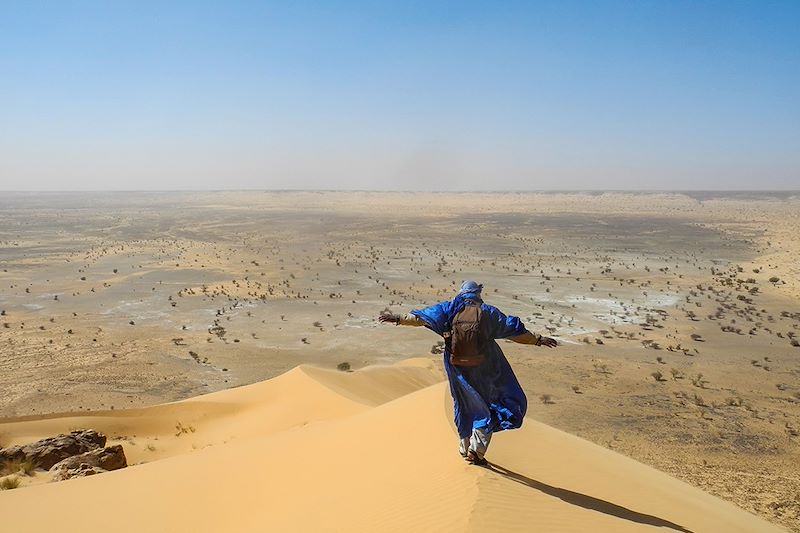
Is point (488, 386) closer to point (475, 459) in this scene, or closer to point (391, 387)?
point (475, 459)

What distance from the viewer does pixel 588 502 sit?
16.6ft

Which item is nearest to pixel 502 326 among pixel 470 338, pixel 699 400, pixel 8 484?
pixel 470 338

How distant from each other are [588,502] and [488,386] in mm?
1375

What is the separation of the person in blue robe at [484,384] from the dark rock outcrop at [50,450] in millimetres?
7328

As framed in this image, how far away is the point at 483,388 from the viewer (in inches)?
209

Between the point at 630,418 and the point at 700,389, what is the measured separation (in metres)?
3.96

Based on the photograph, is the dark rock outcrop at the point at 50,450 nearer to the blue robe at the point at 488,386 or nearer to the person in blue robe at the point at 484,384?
the person in blue robe at the point at 484,384

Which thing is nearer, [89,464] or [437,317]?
[437,317]

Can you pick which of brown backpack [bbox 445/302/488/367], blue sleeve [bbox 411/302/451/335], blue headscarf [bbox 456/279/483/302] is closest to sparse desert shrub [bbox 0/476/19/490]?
blue sleeve [bbox 411/302/451/335]

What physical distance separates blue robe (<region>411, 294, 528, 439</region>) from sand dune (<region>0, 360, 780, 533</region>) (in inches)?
18.1

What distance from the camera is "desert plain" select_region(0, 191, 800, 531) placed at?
544 centimetres

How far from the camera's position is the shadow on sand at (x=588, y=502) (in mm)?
4875

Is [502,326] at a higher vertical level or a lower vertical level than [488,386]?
higher

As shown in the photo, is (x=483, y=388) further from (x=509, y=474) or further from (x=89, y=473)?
(x=89, y=473)
